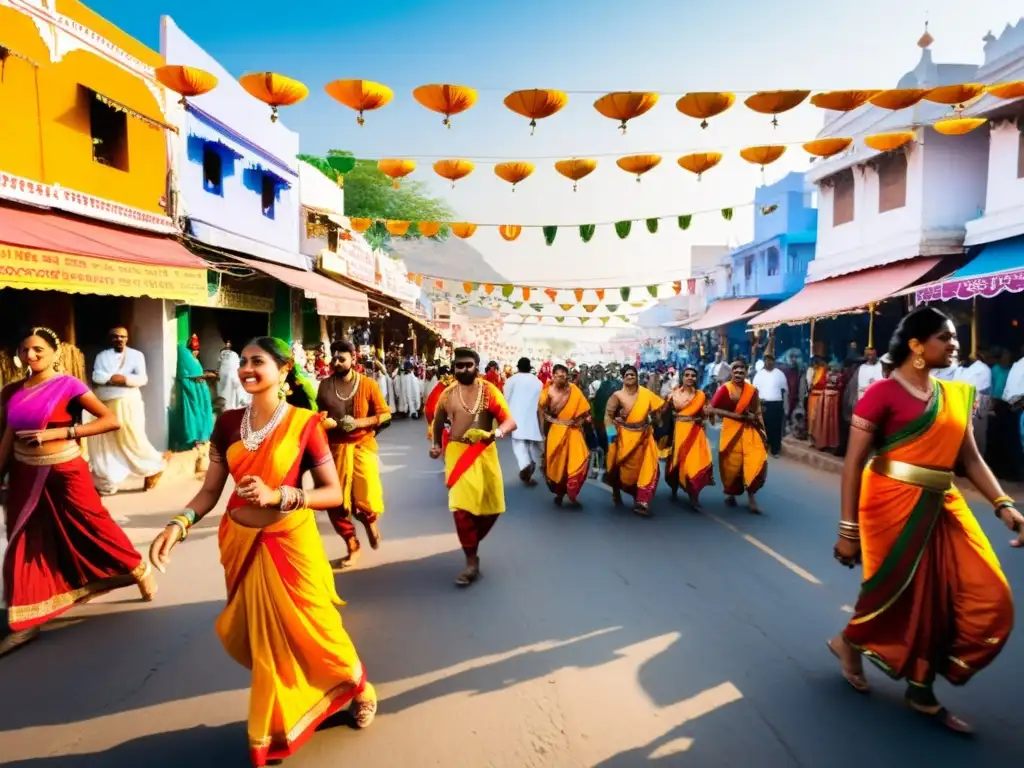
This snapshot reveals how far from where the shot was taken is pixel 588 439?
39.7 ft

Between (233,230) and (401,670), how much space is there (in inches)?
441

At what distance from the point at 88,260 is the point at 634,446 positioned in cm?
647

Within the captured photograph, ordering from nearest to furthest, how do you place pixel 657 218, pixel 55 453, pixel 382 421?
pixel 55 453 < pixel 382 421 < pixel 657 218

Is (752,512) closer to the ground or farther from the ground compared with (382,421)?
closer to the ground

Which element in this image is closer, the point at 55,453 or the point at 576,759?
the point at 576,759

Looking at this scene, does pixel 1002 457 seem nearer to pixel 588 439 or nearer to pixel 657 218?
pixel 588 439

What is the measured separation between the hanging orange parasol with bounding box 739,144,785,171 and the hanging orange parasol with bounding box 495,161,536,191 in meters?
3.07

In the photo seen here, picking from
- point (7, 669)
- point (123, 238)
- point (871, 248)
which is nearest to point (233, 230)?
point (123, 238)

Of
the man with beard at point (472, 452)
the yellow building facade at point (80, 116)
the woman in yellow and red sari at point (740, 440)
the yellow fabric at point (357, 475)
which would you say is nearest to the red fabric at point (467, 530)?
the man with beard at point (472, 452)

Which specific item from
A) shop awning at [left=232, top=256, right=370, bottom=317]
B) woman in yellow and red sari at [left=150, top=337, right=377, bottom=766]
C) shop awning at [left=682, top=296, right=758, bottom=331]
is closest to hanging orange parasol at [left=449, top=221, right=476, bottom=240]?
shop awning at [left=232, top=256, right=370, bottom=317]

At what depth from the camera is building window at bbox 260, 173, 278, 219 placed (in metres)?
15.3

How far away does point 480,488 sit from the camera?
224 inches

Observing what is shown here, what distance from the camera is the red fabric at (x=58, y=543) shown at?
4.38 m

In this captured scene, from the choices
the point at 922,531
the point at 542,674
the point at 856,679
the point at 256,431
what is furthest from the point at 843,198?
the point at 256,431
